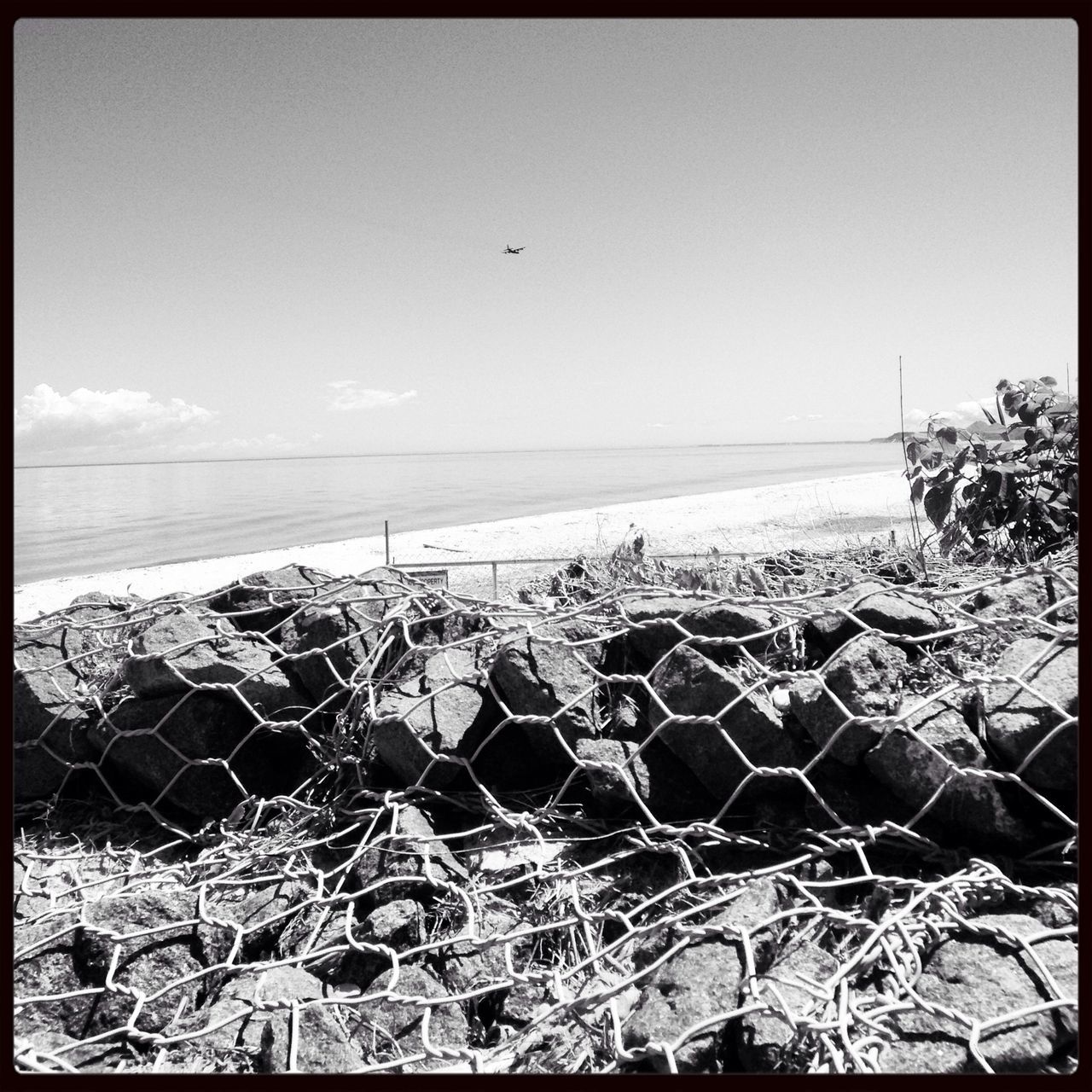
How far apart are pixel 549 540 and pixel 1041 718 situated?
31.8ft

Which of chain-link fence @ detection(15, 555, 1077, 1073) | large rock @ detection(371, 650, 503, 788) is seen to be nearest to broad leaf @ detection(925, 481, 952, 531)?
chain-link fence @ detection(15, 555, 1077, 1073)

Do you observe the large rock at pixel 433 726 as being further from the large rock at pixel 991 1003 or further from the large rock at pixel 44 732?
the large rock at pixel 991 1003

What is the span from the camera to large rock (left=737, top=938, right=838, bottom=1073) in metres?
1.20

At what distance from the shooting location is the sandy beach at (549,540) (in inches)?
327

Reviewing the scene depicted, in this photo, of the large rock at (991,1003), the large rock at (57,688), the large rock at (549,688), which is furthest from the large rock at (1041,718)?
the large rock at (57,688)

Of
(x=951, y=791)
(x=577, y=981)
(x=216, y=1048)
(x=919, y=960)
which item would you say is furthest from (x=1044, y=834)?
(x=216, y=1048)

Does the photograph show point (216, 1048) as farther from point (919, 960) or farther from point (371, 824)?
point (919, 960)

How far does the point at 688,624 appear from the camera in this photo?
2.09 m

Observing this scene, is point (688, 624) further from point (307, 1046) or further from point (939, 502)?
point (939, 502)

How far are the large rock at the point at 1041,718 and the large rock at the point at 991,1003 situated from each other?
12.7 inches

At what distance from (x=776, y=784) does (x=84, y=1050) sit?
1377mm

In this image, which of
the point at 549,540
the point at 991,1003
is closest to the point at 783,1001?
the point at 991,1003

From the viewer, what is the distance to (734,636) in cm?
206

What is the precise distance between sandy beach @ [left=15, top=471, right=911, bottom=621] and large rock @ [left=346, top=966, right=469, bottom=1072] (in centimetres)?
411
